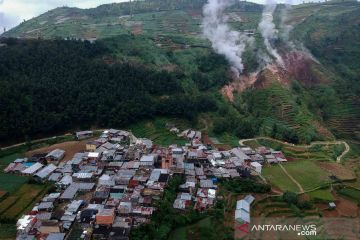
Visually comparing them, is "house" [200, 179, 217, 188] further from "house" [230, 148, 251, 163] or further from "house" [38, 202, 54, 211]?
"house" [38, 202, 54, 211]

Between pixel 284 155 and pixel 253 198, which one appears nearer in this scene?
pixel 253 198

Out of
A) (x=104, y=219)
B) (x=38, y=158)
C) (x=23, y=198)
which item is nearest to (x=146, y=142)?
(x=38, y=158)

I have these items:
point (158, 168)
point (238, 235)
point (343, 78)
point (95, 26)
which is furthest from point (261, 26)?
point (238, 235)

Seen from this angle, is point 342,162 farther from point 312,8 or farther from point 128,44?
point 312,8

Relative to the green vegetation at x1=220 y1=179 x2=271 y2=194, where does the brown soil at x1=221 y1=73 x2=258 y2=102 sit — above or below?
below

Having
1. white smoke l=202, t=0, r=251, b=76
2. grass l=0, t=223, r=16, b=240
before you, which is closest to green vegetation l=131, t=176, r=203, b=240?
grass l=0, t=223, r=16, b=240

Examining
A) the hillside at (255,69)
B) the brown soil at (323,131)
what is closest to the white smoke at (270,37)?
the hillside at (255,69)
